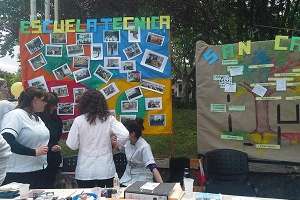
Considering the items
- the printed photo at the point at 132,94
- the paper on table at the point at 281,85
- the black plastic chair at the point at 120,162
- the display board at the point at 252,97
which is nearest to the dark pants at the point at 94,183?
the black plastic chair at the point at 120,162

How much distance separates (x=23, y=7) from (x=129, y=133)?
7.05 meters

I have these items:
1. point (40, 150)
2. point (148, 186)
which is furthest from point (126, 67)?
point (148, 186)

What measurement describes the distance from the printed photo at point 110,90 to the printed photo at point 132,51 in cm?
39

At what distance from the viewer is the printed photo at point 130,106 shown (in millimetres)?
5184

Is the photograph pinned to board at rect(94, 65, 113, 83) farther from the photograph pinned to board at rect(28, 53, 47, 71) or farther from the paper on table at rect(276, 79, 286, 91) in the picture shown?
the paper on table at rect(276, 79, 286, 91)

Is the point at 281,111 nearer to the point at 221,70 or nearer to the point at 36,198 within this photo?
the point at 221,70

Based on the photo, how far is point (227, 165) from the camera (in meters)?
5.02

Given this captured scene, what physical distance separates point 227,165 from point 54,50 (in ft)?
8.18

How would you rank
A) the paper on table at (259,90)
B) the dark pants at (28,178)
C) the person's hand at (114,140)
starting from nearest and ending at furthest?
the dark pants at (28,178), the person's hand at (114,140), the paper on table at (259,90)

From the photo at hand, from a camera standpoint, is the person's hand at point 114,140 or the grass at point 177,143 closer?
the person's hand at point 114,140

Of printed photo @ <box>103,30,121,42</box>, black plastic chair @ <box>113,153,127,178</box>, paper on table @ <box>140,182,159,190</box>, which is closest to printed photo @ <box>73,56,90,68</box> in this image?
printed photo @ <box>103,30,121,42</box>

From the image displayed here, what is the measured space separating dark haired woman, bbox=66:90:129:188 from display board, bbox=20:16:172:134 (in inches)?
46.5

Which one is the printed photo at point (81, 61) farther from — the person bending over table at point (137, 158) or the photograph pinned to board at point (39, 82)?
the person bending over table at point (137, 158)

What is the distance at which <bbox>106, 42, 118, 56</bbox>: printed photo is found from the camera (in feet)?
17.0
